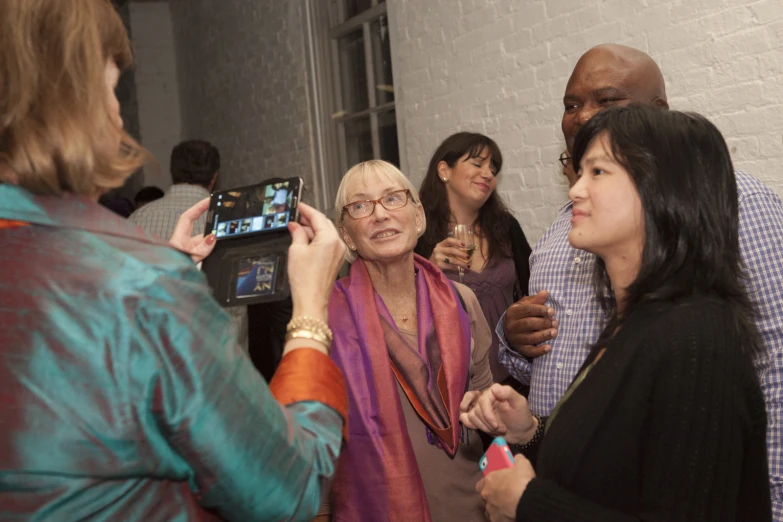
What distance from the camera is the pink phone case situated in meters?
1.31

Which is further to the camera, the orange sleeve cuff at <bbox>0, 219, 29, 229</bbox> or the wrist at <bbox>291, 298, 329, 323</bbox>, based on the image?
the wrist at <bbox>291, 298, 329, 323</bbox>

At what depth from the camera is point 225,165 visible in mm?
6914

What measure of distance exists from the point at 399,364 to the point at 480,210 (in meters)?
1.56

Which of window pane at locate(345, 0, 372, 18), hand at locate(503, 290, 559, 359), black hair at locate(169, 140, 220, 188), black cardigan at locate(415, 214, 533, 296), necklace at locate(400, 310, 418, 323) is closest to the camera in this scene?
hand at locate(503, 290, 559, 359)

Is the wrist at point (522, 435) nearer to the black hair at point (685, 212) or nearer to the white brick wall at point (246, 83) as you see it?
the black hair at point (685, 212)

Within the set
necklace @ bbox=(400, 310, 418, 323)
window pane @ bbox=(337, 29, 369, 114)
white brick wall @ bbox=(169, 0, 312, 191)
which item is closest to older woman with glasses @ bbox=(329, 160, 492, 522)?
necklace @ bbox=(400, 310, 418, 323)

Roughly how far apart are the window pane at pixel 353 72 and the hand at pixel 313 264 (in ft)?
14.9

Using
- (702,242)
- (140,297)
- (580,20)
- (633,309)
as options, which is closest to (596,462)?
(633,309)

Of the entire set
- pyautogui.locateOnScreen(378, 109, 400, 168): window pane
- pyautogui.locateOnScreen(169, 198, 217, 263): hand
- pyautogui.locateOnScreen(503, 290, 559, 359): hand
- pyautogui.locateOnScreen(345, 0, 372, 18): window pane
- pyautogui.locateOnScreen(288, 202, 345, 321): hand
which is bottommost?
pyautogui.locateOnScreen(503, 290, 559, 359): hand

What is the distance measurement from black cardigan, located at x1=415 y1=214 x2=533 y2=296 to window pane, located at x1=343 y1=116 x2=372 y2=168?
2.43 m

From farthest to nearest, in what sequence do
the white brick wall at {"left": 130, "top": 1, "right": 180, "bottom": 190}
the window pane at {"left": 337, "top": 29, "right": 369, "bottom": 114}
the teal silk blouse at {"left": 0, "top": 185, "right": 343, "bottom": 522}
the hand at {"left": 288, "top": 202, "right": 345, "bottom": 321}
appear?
the white brick wall at {"left": 130, "top": 1, "right": 180, "bottom": 190}, the window pane at {"left": 337, "top": 29, "right": 369, "bottom": 114}, the hand at {"left": 288, "top": 202, "right": 345, "bottom": 321}, the teal silk blouse at {"left": 0, "top": 185, "right": 343, "bottom": 522}

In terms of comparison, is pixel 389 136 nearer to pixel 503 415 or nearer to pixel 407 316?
pixel 407 316

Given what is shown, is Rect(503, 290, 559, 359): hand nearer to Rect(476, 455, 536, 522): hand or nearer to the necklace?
the necklace

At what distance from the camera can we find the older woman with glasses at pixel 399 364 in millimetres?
1960
